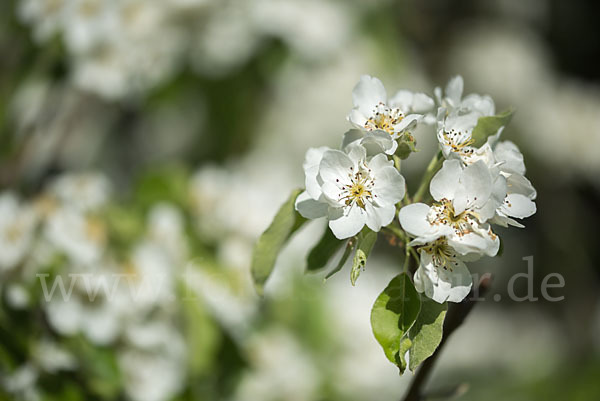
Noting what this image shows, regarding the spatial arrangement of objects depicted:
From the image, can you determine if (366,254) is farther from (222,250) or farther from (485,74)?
(485,74)

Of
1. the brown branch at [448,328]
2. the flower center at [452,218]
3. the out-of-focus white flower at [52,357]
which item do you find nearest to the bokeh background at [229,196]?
the out-of-focus white flower at [52,357]

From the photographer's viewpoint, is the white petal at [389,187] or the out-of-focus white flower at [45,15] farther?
the out-of-focus white flower at [45,15]

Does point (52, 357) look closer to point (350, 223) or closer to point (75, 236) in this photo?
point (75, 236)

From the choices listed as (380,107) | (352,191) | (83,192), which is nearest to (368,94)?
(380,107)

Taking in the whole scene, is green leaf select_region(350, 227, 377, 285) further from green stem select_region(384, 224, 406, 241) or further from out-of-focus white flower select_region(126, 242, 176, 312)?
out-of-focus white flower select_region(126, 242, 176, 312)

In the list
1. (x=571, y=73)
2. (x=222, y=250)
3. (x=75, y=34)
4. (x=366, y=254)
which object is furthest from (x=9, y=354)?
(x=571, y=73)

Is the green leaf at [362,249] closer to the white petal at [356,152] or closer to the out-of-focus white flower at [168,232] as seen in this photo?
the white petal at [356,152]

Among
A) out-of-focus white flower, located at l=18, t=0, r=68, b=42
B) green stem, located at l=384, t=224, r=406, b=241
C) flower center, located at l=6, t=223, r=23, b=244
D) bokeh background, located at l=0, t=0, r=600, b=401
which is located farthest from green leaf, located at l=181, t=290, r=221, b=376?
out-of-focus white flower, located at l=18, t=0, r=68, b=42
